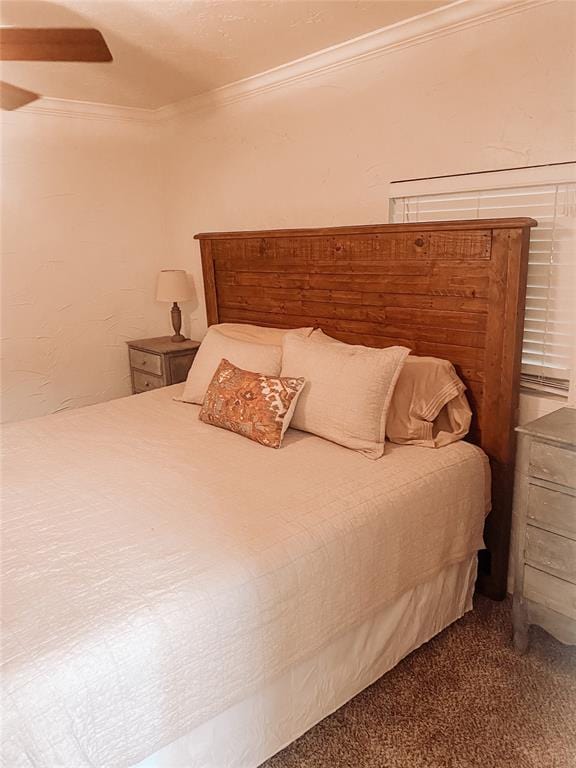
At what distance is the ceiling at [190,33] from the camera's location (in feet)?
6.73

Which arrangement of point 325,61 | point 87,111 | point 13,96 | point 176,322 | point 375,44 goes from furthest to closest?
point 176,322
point 87,111
point 325,61
point 375,44
point 13,96

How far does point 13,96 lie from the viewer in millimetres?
2010

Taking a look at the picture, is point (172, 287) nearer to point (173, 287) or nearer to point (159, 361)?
point (173, 287)

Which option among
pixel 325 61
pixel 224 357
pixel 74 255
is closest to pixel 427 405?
pixel 224 357

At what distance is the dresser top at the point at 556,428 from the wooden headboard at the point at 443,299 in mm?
220

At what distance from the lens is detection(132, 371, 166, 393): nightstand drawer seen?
11.8 ft

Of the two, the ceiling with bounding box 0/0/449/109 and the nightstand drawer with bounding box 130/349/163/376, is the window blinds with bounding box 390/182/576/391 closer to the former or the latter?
the ceiling with bounding box 0/0/449/109

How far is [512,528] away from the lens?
7.38 feet

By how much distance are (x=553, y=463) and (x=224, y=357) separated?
1469 millimetres

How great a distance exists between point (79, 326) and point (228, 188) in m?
1.28

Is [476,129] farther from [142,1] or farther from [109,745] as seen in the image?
[109,745]

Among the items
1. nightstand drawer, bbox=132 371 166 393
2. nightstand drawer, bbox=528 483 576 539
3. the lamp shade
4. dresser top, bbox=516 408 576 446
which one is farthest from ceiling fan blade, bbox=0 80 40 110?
nightstand drawer, bbox=528 483 576 539

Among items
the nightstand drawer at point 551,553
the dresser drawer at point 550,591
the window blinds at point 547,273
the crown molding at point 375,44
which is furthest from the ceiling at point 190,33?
the dresser drawer at point 550,591

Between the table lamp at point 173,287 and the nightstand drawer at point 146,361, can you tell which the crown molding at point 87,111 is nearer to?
the table lamp at point 173,287
